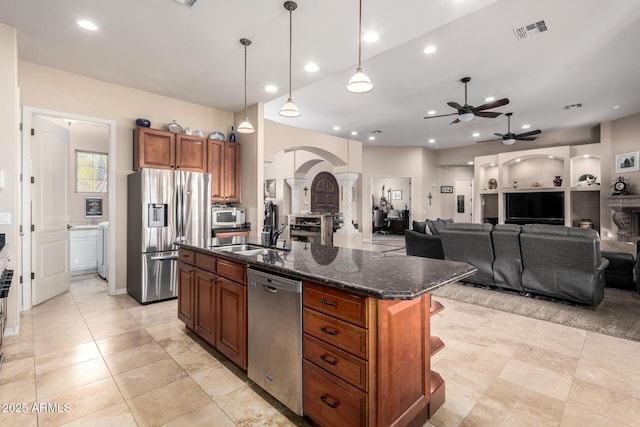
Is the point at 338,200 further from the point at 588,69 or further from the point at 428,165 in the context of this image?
the point at 588,69

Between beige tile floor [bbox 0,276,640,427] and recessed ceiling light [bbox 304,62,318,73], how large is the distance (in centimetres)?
338

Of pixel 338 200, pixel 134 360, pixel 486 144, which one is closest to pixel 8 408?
pixel 134 360

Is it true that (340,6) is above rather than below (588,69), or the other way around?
below

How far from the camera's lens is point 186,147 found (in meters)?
4.80

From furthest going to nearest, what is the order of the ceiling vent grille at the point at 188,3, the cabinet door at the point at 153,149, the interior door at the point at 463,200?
the interior door at the point at 463,200
the cabinet door at the point at 153,149
the ceiling vent grille at the point at 188,3

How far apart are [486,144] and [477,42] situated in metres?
7.54

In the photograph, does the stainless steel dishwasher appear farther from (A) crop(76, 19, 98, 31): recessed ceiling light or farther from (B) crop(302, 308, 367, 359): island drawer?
(A) crop(76, 19, 98, 31): recessed ceiling light

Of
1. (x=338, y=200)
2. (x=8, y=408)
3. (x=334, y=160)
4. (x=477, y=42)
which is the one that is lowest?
(x=8, y=408)

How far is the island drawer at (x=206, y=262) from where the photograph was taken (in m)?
2.50

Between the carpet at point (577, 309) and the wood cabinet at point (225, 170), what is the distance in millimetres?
3667

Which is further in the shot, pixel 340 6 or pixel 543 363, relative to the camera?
pixel 340 6

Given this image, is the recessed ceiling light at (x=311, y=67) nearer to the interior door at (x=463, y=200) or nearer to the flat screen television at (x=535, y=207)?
the flat screen television at (x=535, y=207)

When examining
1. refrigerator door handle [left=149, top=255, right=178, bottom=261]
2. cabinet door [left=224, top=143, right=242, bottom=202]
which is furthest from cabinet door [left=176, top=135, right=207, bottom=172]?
refrigerator door handle [left=149, top=255, right=178, bottom=261]

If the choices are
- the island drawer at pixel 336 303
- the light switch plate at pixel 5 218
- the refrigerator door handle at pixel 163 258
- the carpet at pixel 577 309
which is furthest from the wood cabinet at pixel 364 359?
the light switch plate at pixel 5 218
